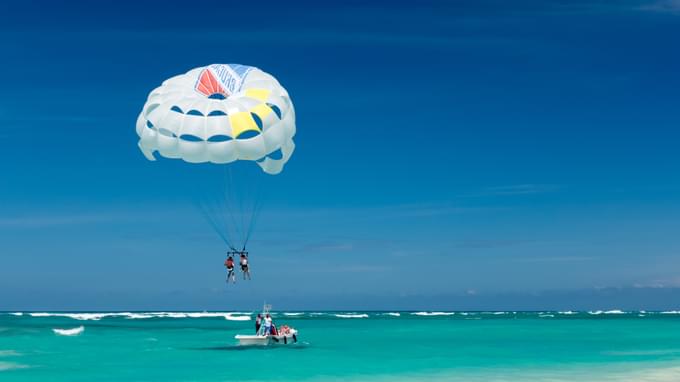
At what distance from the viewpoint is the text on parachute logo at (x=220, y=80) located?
24.6 metres

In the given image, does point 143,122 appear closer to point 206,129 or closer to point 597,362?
point 206,129

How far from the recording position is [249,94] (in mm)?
24828

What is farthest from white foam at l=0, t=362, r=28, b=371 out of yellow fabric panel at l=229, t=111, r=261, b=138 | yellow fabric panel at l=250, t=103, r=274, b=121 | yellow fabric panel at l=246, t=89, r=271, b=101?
yellow fabric panel at l=246, t=89, r=271, b=101

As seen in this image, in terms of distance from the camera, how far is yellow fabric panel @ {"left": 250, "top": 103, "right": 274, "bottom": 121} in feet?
80.0

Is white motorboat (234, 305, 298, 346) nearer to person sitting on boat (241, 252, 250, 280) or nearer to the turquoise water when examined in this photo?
the turquoise water

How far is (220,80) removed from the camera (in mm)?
24812

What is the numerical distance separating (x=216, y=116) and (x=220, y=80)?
1346 millimetres

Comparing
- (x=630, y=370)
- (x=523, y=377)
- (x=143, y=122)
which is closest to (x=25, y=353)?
(x=143, y=122)

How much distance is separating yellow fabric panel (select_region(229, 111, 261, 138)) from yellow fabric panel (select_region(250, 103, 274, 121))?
254 mm

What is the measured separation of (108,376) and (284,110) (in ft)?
32.8

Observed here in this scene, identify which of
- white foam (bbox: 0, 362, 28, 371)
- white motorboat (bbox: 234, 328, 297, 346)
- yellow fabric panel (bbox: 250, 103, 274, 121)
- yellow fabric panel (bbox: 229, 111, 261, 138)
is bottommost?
white foam (bbox: 0, 362, 28, 371)

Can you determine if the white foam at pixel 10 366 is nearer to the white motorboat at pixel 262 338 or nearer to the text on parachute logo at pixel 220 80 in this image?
the white motorboat at pixel 262 338

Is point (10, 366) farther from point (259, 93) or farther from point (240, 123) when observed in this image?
point (259, 93)

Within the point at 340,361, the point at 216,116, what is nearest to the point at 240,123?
the point at 216,116
